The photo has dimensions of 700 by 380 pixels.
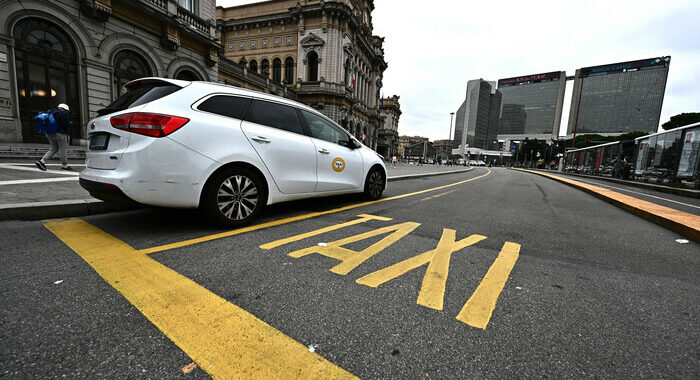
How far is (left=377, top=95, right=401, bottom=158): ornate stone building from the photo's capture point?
75312 mm

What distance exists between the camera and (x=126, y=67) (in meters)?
14.3

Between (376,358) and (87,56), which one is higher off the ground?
(87,56)

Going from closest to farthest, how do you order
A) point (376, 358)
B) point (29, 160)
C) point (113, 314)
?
point (376, 358) → point (113, 314) → point (29, 160)

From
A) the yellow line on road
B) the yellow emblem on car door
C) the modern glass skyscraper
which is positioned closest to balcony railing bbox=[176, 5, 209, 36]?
the yellow emblem on car door

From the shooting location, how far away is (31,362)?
1.14 metres

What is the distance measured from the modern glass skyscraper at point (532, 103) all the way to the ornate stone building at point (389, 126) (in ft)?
285

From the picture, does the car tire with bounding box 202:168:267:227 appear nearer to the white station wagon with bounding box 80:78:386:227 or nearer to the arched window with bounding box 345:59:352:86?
the white station wagon with bounding box 80:78:386:227

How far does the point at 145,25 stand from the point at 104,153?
16.4m

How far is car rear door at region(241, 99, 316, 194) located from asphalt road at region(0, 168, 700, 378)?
0.91 m

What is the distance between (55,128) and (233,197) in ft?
24.3

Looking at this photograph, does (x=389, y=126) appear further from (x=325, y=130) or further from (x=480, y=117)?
(x=480, y=117)

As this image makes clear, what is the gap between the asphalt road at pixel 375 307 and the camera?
4.09ft

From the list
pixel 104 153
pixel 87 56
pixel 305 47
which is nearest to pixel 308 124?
pixel 104 153

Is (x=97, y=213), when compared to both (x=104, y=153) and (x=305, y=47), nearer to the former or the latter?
(x=104, y=153)
